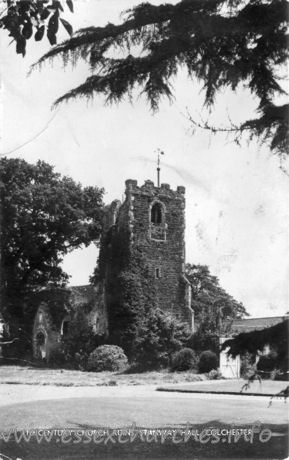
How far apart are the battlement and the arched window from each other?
75 centimetres

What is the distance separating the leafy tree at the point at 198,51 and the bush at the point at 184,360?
21816 mm

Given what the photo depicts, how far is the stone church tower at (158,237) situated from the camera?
110 ft

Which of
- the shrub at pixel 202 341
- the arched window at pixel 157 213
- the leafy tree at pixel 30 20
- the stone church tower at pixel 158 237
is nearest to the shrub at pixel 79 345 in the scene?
the stone church tower at pixel 158 237

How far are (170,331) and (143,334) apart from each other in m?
1.49

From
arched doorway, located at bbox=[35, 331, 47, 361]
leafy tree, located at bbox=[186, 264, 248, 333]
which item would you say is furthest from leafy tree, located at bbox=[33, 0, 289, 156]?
leafy tree, located at bbox=[186, 264, 248, 333]

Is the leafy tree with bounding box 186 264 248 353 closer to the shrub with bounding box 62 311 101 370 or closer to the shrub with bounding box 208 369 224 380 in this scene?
the shrub with bounding box 62 311 101 370

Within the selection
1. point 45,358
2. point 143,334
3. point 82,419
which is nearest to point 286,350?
point 82,419

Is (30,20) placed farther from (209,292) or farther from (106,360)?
(209,292)

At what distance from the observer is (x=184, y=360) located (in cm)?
2803

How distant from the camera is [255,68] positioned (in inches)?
290

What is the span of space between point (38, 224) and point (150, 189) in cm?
726

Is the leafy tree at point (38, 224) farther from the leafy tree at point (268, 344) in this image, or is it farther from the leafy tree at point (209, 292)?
the leafy tree at point (268, 344)

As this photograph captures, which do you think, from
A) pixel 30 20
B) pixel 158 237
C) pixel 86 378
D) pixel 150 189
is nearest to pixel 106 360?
pixel 86 378

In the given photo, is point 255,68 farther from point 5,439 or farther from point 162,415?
point 162,415
